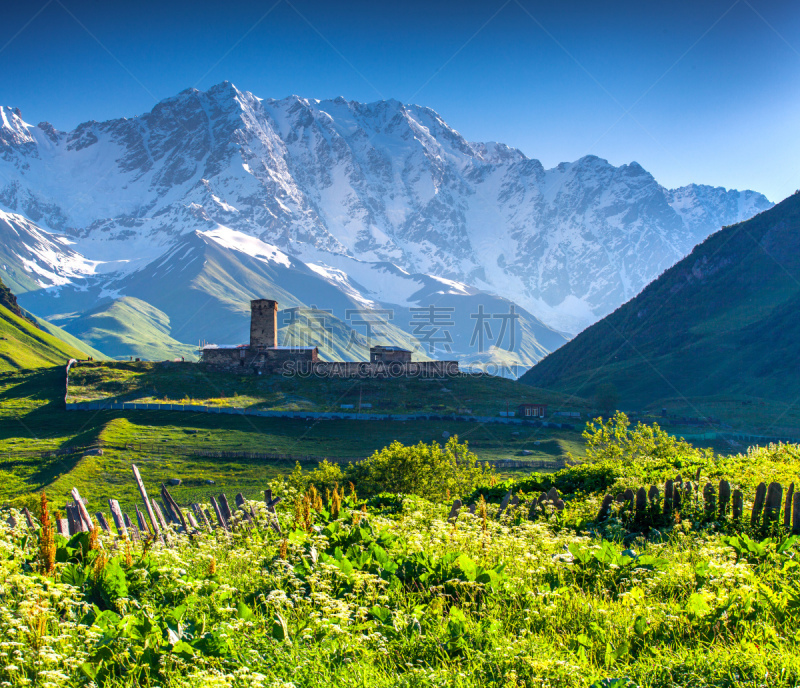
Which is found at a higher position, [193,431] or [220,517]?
[220,517]

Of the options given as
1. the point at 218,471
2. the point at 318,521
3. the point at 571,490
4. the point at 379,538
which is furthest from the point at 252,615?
the point at 218,471

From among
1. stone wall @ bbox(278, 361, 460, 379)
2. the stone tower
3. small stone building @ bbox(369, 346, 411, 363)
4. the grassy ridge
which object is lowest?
the grassy ridge

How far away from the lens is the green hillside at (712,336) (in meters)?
130

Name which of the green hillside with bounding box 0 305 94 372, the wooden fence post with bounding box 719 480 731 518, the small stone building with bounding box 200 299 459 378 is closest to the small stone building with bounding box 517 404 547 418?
the small stone building with bounding box 200 299 459 378

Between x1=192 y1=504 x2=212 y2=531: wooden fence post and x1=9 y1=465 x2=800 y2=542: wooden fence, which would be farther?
x1=192 y1=504 x2=212 y2=531: wooden fence post

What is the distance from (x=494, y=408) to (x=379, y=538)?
74777 mm

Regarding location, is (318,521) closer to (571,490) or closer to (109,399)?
(571,490)

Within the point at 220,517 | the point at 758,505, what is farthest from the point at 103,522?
the point at 758,505

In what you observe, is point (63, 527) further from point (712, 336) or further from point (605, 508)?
point (712, 336)

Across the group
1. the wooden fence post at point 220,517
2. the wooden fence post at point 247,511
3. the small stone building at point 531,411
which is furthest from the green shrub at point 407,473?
the small stone building at point 531,411

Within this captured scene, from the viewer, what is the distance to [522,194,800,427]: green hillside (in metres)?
130

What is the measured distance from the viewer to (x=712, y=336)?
511 feet

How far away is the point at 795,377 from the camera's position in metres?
124

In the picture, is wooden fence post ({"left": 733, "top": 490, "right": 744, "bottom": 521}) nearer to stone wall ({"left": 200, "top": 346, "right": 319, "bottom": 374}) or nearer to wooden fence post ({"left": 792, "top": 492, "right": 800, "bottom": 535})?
wooden fence post ({"left": 792, "top": 492, "right": 800, "bottom": 535})
